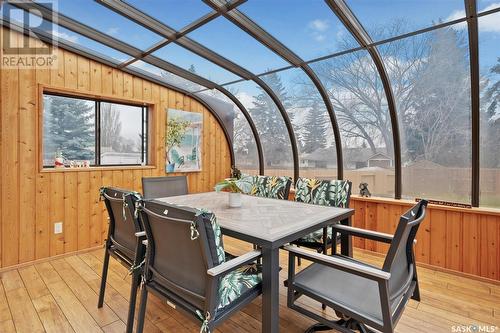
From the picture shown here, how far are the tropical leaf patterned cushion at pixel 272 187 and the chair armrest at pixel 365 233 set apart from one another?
1.06 metres

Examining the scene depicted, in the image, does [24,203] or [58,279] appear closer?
[58,279]

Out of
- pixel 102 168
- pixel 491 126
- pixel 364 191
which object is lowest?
pixel 364 191

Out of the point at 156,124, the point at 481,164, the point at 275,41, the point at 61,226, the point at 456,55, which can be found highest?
the point at 275,41

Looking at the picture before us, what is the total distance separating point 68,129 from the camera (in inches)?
135

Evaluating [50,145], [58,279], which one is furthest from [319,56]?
[58,279]

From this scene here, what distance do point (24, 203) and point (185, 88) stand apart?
2.68 m

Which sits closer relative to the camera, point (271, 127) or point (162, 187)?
point (162, 187)

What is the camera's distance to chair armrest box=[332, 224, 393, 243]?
175 cm

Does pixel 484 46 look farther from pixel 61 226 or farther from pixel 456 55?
pixel 61 226

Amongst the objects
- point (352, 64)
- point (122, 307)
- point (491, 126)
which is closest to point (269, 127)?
point (352, 64)

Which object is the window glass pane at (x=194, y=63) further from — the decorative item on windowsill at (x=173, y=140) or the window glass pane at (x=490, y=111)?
the window glass pane at (x=490, y=111)

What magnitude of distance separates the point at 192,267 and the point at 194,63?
2870 mm

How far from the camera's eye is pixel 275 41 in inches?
108

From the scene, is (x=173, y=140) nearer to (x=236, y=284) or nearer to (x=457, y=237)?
(x=236, y=284)
